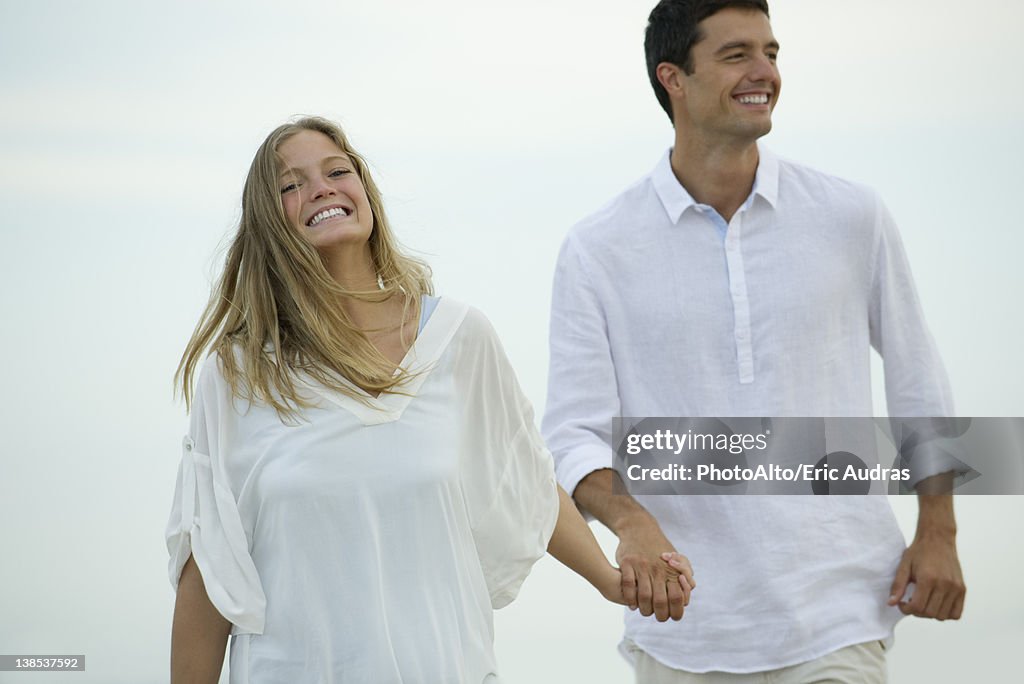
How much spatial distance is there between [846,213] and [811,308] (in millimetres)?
215

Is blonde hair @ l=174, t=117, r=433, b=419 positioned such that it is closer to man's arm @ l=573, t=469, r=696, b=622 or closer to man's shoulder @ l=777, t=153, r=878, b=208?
man's arm @ l=573, t=469, r=696, b=622

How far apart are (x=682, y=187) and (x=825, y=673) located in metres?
0.98

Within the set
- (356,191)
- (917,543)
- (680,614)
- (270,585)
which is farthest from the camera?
(917,543)

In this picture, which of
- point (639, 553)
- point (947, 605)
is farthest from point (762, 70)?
point (947, 605)

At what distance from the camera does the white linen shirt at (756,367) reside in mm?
2760

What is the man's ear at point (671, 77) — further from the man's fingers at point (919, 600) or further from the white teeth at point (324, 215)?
the man's fingers at point (919, 600)

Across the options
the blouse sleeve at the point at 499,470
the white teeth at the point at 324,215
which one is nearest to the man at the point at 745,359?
the blouse sleeve at the point at 499,470

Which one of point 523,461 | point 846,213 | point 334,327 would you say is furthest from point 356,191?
point 846,213

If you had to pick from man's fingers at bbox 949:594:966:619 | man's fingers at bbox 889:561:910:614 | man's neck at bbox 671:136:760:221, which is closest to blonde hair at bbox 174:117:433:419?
man's neck at bbox 671:136:760:221

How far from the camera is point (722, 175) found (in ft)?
9.70

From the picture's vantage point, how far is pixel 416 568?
218cm

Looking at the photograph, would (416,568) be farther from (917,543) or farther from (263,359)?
(917,543)

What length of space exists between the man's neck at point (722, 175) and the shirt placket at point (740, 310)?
0.08 metres

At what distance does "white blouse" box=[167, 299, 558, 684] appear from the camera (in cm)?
215
